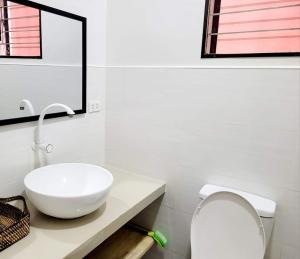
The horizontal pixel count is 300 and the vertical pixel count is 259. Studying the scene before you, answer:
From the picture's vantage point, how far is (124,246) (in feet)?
5.48

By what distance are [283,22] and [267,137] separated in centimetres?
63

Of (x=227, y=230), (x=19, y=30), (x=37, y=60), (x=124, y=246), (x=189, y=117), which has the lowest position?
(x=124, y=246)

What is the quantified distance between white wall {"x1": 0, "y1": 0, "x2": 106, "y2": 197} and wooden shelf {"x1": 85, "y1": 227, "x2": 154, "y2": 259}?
1.87 ft

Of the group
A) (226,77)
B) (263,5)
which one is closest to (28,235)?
(226,77)

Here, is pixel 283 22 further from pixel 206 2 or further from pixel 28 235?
pixel 28 235

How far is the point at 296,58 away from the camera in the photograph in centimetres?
130

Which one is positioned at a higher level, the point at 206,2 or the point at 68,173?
the point at 206,2

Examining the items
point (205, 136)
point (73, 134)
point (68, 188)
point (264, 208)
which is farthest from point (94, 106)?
point (264, 208)

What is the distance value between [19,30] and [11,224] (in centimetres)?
99

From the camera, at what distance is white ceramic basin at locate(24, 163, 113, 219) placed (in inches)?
45.1

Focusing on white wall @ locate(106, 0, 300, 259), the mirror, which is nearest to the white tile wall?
white wall @ locate(106, 0, 300, 259)

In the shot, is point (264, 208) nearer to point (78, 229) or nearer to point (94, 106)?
point (78, 229)

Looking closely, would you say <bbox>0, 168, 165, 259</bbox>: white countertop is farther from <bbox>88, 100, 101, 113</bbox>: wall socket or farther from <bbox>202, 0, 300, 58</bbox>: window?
<bbox>202, 0, 300, 58</bbox>: window

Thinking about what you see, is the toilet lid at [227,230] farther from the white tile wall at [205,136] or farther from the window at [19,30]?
the window at [19,30]
